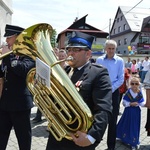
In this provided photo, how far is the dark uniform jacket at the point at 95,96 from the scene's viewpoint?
185cm

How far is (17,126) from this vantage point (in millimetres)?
2977

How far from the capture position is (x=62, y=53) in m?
5.17

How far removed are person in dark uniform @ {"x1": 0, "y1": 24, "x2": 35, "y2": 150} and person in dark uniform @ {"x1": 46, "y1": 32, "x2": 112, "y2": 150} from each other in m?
0.89

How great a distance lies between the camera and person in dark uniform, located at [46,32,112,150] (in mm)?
1828

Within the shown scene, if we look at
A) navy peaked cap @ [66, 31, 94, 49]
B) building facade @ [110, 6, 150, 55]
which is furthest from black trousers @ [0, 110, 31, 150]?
building facade @ [110, 6, 150, 55]

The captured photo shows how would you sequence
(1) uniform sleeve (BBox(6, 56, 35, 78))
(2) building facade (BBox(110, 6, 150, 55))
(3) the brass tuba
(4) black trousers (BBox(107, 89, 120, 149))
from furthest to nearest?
1. (2) building facade (BBox(110, 6, 150, 55))
2. (4) black trousers (BBox(107, 89, 120, 149))
3. (1) uniform sleeve (BBox(6, 56, 35, 78))
4. (3) the brass tuba

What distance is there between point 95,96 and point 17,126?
1.41 meters

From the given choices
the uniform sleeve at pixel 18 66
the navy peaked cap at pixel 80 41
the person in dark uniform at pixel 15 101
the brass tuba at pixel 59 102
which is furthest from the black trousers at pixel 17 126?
the navy peaked cap at pixel 80 41

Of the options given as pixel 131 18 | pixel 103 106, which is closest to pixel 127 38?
pixel 131 18

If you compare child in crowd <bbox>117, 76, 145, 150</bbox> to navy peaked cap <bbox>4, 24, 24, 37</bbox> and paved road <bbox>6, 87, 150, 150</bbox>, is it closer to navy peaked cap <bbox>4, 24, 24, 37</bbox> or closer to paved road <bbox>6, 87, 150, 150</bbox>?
paved road <bbox>6, 87, 150, 150</bbox>

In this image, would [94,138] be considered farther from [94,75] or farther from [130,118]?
[130,118]

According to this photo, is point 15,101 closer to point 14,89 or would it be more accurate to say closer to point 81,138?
point 14,89

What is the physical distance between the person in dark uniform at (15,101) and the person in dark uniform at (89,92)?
0.89 meters

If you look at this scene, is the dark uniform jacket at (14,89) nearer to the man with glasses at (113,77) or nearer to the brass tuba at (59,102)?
the brass tuba at (59,102)
